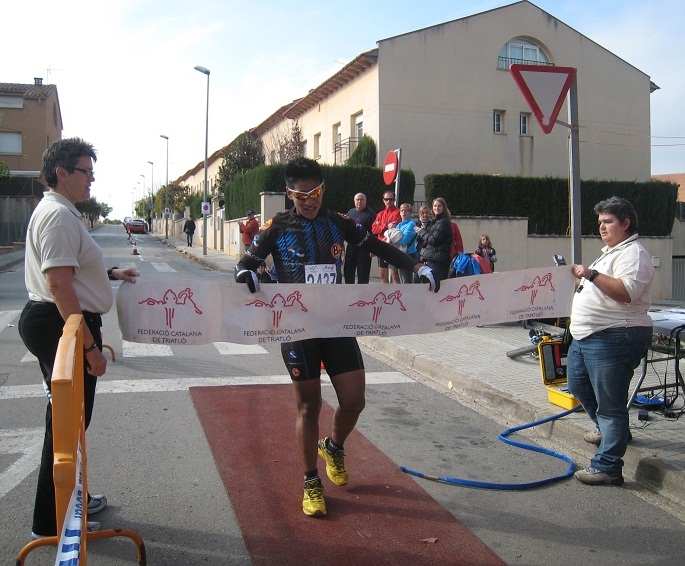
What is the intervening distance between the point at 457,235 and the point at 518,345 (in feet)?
9.14

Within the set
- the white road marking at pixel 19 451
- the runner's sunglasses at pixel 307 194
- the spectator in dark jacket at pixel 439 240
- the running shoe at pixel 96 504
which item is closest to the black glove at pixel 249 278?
the runner's sunglasses at pixel 307 194

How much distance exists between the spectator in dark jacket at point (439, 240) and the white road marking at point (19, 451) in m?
6.43

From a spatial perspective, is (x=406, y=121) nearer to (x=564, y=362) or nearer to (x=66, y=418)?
(x=564, y=362)

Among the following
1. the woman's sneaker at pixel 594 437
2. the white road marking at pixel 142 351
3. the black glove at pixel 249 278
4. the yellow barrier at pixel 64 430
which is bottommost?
the woman's sneaker at pixel 594 437

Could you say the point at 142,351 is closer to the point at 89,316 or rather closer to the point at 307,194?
the point at 89,316

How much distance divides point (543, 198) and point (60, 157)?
2174 centimetres

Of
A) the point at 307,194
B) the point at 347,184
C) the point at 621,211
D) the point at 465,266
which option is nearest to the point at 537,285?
the point at 621,211

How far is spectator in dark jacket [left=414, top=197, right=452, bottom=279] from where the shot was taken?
10.3m

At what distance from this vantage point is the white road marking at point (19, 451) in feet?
14.7

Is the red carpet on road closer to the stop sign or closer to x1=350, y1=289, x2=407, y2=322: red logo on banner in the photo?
x1=350, y1=289, x2=407, y2=322: red logo on banner

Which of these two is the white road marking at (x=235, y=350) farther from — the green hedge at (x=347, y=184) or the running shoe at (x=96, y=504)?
the green hedge at (x=347, y=184)

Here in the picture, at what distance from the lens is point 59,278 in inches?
126

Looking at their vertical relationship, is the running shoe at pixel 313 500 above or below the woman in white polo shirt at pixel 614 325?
below

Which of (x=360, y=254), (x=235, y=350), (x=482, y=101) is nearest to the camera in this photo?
(x=235, y=350)
